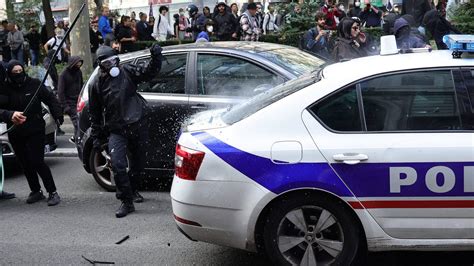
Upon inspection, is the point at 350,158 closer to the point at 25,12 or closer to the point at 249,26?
the point at 249,26

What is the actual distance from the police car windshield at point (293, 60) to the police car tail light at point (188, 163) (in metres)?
2.30

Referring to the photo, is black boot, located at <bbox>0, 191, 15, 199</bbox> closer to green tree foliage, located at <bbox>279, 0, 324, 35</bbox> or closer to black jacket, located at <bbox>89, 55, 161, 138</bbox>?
black jacket, located at <bbox>89, 55, 161, 138</bbox>

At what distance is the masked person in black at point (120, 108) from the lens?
18.7ft

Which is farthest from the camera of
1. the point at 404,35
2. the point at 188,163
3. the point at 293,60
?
the point at 404,35

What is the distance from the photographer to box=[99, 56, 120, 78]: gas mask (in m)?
5.70

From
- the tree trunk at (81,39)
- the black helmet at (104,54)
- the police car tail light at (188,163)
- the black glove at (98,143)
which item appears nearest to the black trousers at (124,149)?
the black glove at (98,143)

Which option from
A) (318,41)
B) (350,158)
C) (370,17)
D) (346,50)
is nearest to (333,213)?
(350,158)

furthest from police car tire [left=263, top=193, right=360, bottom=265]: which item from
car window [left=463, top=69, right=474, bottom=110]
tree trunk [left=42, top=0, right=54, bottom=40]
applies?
tree trunk [left=42, top=0, right=54, bottom=40]

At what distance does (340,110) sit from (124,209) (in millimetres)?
2782

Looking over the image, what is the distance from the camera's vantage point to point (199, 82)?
247 inches

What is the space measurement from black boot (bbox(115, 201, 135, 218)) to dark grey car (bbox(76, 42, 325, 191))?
20.2 inches

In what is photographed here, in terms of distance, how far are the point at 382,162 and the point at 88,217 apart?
327 centimetres

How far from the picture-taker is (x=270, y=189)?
12.5 feet

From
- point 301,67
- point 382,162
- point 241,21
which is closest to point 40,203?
point 301,67
